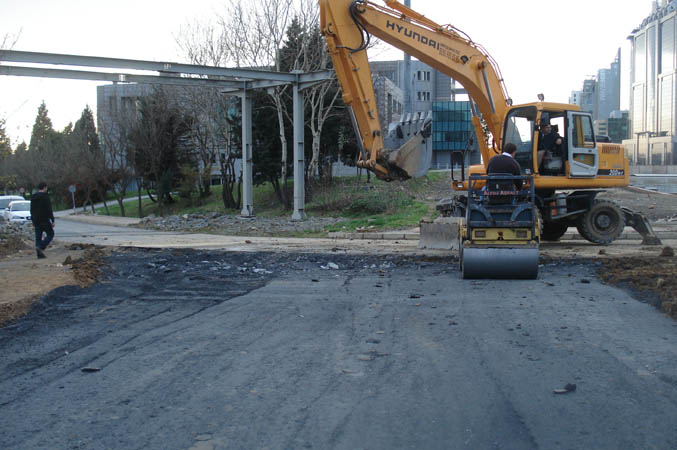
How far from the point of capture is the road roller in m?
11.1

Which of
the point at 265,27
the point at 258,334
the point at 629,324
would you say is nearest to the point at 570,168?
the point at 629,324

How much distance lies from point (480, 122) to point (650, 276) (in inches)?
263

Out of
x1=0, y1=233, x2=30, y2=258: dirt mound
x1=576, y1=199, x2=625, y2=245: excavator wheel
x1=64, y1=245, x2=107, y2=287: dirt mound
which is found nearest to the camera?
x1=64, y1=245, x2=107, y2=287: dirt mound

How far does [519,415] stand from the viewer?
4848 millimetres

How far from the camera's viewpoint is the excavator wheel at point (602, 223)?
16531 mm

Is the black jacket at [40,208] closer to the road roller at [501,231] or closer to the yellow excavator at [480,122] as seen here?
the yellow excavator at [480,122]

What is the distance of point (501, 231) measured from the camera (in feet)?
37.5

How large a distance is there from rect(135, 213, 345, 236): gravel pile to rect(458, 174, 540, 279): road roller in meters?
13.3

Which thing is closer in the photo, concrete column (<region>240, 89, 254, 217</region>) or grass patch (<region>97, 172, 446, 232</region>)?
grass patch (<region>97, 172, 446, 232</region>)

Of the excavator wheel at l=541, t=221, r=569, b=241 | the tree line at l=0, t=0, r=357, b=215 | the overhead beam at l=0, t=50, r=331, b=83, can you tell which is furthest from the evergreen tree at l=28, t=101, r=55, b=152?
the excavator wheel at l=541, t=221, r=569, b=241

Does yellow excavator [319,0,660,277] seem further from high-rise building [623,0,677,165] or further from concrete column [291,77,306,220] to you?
high-rise building [623,0,677,165]

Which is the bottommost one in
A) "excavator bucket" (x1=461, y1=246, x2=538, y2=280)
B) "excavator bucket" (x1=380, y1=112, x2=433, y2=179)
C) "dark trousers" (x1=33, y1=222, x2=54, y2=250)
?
"excavator bucket" (x1=461, y1=246, x2=538, y2=280)

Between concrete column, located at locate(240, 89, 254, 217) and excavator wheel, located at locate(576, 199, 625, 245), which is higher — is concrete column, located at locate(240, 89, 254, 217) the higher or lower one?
the higher one

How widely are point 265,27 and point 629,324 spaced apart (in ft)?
94.8
